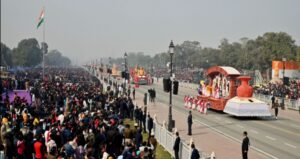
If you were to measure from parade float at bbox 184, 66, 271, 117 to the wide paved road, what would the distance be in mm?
824

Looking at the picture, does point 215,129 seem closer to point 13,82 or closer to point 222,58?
point 13,82

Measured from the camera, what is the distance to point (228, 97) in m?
39.5

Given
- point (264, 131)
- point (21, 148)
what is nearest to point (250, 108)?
point (264, 131)

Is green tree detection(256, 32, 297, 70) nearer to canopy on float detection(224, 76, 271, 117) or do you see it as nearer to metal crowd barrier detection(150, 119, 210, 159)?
canopy on float detection(224, 76, 271, 117)

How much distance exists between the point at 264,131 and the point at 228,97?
9.27m

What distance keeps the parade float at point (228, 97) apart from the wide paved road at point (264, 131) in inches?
32.4

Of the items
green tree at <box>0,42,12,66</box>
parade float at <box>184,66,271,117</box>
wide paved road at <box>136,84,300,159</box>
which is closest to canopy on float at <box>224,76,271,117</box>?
parade float at <box>184,66,271,117</box>

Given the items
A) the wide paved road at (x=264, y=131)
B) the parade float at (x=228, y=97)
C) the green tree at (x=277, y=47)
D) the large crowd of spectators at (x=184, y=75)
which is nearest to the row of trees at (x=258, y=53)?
the green tree at (x=277, y=47)

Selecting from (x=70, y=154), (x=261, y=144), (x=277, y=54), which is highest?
(x=277, y=54)

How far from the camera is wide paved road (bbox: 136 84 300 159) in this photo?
2395cm

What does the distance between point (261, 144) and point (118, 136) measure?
1166cm

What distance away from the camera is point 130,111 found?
3403 cm

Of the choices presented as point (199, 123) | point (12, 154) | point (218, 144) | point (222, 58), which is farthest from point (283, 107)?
point (222, 58)

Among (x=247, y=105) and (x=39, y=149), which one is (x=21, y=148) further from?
(x=247, y=105)
